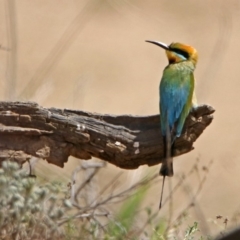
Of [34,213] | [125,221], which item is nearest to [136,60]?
[125,221]

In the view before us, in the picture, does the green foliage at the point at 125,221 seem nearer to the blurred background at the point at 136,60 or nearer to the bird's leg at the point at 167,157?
the bird's leg at the point at 167,157

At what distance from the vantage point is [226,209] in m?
5.05

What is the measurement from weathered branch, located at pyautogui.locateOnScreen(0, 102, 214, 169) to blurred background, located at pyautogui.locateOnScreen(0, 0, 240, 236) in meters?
1.20

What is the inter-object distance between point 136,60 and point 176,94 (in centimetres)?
470

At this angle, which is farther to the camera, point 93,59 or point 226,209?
point 93,59

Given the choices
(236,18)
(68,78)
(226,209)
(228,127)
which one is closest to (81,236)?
(226,209)

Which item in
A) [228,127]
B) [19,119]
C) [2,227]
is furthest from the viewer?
[228,127]

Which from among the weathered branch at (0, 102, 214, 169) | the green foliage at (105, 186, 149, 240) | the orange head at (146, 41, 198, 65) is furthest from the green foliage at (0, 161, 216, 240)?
the orange head at (146, 41, 198, 65)

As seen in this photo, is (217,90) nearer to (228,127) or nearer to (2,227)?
(228,127)

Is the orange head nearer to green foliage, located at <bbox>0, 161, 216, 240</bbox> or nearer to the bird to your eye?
the bird

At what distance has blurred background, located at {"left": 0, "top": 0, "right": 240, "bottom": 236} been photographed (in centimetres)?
572

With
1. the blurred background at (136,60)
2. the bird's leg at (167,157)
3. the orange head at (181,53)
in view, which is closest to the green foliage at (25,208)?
the bird's leg at (167,157)

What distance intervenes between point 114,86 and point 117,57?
0.92m

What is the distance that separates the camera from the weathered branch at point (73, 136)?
321 centimetres
